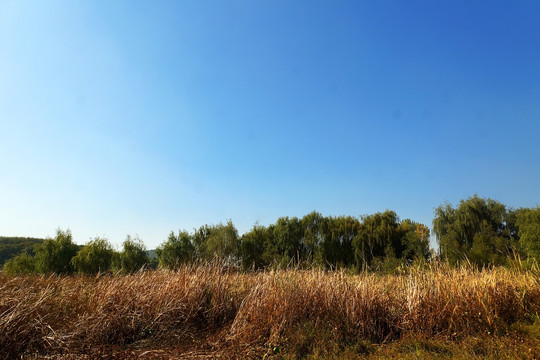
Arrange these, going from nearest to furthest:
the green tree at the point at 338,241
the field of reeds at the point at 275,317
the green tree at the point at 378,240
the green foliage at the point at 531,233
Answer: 1. the field of reeds at the point at 275,317
2. the green foliage at the point at 531,233
3. the green tree at the point at 378,240
4. the green tree at the point at 338,241

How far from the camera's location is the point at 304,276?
25.6 ft

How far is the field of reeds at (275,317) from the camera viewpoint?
5.27m

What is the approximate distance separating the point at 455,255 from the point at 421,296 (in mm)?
18453

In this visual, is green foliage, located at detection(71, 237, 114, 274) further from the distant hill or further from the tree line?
the distant hill

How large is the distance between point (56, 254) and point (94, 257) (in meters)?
→ 5.62

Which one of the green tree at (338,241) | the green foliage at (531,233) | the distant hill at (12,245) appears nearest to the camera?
the green foliage at (531,233)

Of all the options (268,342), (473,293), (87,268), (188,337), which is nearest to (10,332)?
(188,337)

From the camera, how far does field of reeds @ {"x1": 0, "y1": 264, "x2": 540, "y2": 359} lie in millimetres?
5273

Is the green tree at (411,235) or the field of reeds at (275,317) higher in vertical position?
the green tree at (411,235)

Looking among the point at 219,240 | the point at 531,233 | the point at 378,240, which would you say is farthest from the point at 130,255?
the point at 531,233

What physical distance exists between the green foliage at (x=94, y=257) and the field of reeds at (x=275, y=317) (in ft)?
101

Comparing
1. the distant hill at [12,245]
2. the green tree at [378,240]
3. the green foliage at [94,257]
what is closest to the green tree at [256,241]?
the green tree at [378,240]

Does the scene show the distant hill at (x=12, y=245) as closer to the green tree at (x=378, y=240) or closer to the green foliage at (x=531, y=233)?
the green tree at (x=378, y=240)

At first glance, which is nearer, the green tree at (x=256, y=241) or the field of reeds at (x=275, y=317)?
the field of reeds at (x=275, y=317)
